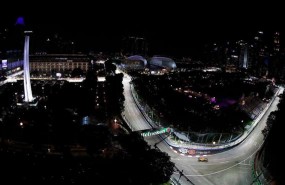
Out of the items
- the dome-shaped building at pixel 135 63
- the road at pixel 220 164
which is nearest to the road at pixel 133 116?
the road at pixel 220 164

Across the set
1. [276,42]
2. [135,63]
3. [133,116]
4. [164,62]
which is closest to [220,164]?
[133,116]

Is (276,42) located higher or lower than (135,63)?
higher

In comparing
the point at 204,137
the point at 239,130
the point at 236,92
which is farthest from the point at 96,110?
the point at 236,92

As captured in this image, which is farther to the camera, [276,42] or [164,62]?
[276,42]

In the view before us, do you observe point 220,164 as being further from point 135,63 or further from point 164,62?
point 164,62

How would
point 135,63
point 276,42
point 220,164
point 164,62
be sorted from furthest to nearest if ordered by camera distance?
point 276,42
point 164,62
point 135,63
point 220,164

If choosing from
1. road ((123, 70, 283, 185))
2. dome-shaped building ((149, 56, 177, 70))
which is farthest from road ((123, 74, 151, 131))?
dome-shaped building ((149, 56, 177, 70))

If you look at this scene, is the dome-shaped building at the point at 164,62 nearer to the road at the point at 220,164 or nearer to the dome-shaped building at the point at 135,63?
the dome-shaped building at the point at 135,63

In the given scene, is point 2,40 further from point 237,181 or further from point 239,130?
point 237,181

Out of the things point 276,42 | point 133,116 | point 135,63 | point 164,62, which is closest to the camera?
point 133,116
